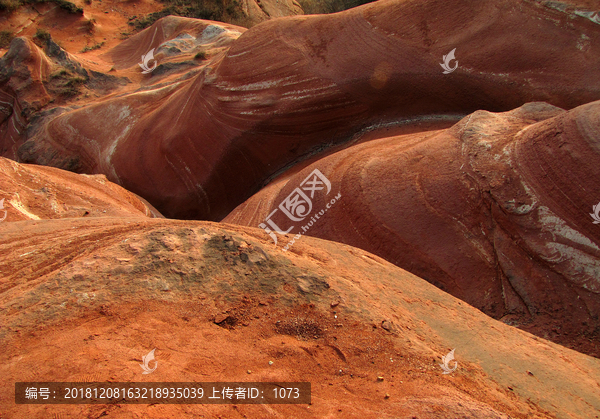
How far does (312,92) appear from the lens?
17.5 ft

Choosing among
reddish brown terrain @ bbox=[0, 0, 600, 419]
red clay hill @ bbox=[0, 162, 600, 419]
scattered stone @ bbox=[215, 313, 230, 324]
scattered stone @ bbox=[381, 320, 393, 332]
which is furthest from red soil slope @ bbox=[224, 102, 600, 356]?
scattered stone @ bbox=[381, 320, 393, 332]

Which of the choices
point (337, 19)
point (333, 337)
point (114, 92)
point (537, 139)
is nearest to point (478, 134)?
point (537, 139)

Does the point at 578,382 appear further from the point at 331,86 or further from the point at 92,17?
the point at 92,17

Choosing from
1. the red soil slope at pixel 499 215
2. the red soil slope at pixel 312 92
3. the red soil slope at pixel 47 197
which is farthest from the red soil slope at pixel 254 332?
the red soil slope at pixel 312 92

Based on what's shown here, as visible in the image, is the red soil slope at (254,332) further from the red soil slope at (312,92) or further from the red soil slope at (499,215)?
the red soil slope at (312,92)

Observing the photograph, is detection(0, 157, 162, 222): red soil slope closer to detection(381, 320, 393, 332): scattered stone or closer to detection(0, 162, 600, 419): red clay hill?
detection(0, 162, 600, 419): red clay hill

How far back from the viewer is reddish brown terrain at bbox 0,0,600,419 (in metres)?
1.78

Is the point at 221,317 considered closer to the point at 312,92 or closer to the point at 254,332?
the point at 254,332
